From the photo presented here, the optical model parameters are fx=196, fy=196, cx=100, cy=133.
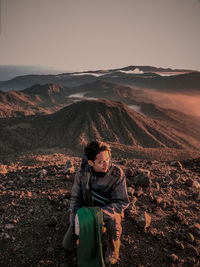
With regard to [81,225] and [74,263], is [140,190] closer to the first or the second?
[74,263]

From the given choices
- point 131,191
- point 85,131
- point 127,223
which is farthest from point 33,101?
point 127,223

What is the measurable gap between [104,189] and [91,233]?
600 mm

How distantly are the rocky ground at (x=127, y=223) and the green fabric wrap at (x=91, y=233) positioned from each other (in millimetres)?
728

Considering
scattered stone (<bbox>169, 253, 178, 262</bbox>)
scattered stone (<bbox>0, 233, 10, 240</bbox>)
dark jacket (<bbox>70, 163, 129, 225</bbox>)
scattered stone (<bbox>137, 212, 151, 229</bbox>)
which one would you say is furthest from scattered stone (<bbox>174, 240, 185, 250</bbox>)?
scattered stone (<bbox>0, 233, 10, 240</bbox>)

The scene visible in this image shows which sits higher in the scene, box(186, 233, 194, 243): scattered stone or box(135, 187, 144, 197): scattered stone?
box(135, 187, 144, 197): scattered stone

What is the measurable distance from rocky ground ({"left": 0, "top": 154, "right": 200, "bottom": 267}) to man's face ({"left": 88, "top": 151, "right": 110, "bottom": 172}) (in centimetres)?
164

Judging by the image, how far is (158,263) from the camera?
323 centimetres

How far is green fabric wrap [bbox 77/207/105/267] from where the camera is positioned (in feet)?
8.12

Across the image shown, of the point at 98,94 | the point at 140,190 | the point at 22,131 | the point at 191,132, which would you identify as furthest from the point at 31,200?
the point at 98,94

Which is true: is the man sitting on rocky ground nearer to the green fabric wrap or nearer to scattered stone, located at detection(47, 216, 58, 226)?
the green fabric wrap

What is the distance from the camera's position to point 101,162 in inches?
106

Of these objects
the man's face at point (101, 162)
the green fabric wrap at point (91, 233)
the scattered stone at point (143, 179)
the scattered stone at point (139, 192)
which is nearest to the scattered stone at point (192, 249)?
the scattered stone at point (139, 192)

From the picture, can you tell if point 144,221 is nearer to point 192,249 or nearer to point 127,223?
point 127,223

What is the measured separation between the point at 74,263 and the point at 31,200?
207 centimetres
